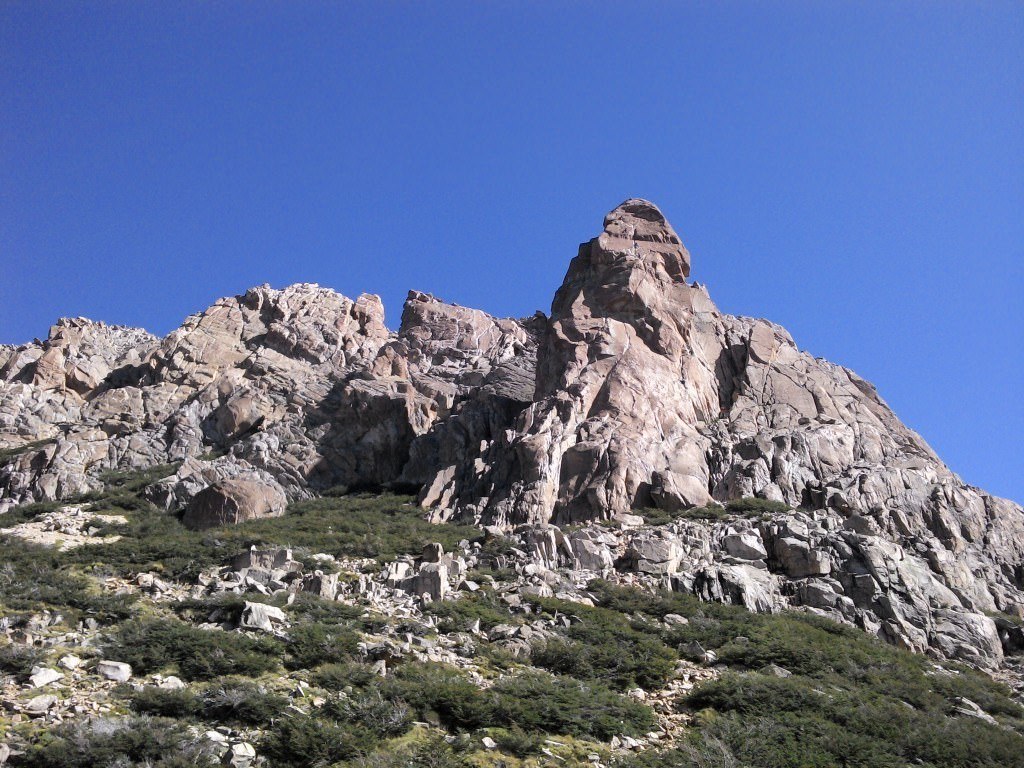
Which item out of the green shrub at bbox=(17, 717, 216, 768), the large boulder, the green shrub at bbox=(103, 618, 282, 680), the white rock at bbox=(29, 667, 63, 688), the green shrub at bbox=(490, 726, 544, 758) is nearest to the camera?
the green shrub at bbox=(17, 717, 216, 768)

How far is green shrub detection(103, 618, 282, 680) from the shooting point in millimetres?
26531

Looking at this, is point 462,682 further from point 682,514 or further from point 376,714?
point 682,514

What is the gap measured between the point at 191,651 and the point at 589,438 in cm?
2886

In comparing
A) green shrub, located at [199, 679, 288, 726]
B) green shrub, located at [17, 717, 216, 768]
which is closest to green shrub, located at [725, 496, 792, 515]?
green shrub, located at [199, 679, 288, 726]

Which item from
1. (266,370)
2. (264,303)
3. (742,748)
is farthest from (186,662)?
(264,303)

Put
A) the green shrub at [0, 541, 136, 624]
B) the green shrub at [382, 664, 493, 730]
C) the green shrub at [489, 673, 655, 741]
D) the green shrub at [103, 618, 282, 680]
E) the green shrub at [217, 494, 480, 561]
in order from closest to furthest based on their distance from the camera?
the green shrub at [382, 664, 493, 730] → the green shrub at [489, 673, 655, 741] → the green shrub at [103, 618, 282, 680] → the green shrub at [0, 541, 136, 624] → the green shrub at [217, 494, 480, 561]

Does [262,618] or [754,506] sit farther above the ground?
[754,506]

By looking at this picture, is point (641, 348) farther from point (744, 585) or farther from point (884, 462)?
point (744, 585)

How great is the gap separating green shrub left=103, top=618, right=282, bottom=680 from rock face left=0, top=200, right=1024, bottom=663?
9514mm

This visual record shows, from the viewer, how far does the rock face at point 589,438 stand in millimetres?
42281

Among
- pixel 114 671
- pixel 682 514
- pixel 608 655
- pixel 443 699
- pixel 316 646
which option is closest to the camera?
pixel 114 671

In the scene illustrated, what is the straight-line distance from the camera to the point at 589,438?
52531 mm

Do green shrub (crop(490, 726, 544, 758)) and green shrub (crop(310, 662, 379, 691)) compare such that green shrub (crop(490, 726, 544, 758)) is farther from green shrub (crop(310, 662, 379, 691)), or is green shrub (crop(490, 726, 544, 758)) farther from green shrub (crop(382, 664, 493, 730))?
green shrub (crop(310, 662, 379, 691))

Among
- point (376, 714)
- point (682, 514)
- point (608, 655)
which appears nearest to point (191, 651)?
point (376, 714)
